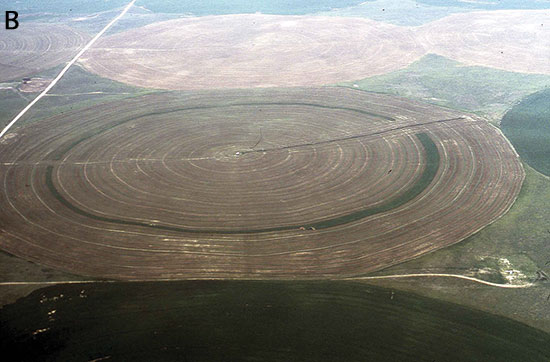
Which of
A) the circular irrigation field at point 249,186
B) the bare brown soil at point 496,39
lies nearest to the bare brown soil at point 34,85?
the circular irrigation field at point 249,186

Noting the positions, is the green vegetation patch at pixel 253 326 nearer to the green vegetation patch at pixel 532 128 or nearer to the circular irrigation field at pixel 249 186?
the circular irrigation field at pixel 249 186

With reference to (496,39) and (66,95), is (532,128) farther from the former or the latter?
(66,95)

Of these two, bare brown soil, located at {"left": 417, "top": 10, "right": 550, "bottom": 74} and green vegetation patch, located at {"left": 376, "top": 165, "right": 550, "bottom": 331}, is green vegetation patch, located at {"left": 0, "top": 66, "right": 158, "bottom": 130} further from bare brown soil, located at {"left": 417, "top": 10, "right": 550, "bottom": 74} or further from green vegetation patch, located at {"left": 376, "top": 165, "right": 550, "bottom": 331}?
bare brown soil, located at {"left": 417, "top": 10, "right": 550, "bottom": 74}

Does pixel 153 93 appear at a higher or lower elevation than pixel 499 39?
lower

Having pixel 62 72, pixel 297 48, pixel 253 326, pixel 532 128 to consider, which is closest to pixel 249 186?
pixel 253 326

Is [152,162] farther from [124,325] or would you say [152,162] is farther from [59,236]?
[124,325]

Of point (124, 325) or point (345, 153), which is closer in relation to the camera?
point (124, 325)

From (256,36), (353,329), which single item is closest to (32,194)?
(353,329)
